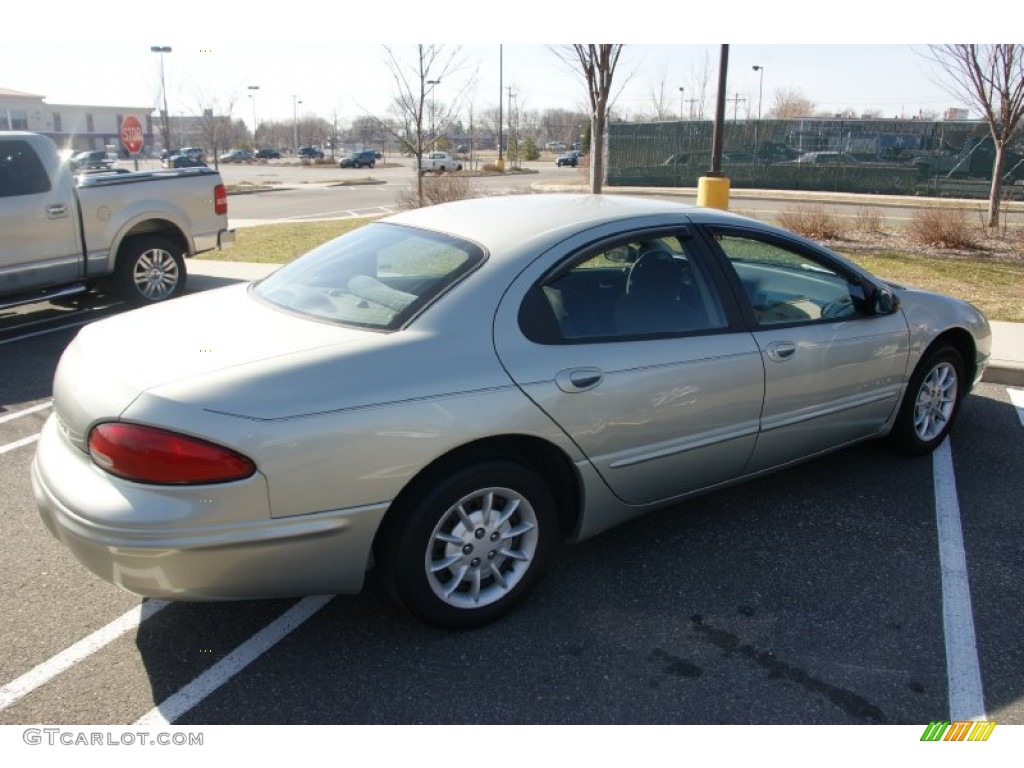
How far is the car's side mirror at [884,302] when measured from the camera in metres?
4.29

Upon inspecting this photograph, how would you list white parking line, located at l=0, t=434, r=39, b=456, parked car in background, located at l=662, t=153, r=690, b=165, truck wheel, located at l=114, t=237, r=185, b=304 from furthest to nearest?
parked car in background, located at l=662, t=153, r=690, b=165 → truck wheel, located at l=114, t=237, r=185, b=304 → white parking line, located at l=0, t=434, r=39, b=456

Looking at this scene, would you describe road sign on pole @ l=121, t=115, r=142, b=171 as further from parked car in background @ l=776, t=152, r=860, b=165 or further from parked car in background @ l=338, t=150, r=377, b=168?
parked car in background @ l=338, t=150, r=377, b=168

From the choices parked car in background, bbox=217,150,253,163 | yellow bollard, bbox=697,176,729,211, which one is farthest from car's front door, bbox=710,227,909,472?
parked car in background, bbox=217,150,253,163

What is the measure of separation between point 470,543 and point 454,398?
1.86 ft

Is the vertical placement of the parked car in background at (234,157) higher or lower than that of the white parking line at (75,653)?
higher

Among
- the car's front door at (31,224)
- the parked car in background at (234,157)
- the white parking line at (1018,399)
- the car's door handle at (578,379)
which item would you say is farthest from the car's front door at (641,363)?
the parked car in background at (234,157)

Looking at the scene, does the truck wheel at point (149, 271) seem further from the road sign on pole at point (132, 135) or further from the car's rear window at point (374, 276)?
the road sign on pole at point (132, 135)

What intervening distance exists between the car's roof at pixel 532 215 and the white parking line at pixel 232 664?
166cm

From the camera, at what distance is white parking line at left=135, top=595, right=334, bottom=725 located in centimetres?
272

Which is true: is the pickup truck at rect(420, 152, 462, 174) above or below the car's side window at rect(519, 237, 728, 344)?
above

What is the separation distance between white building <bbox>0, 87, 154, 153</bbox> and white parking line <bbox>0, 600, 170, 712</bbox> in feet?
206

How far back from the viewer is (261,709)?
2732mm

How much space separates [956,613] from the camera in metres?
3.34
